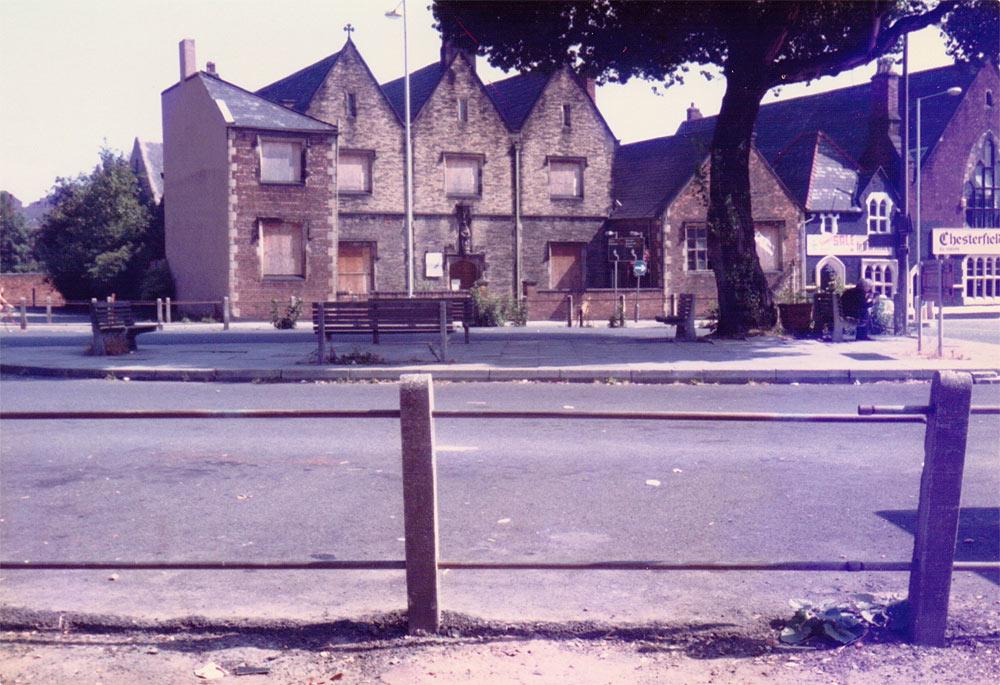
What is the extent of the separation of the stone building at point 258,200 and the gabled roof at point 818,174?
21323 millimetres

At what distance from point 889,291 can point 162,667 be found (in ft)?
162

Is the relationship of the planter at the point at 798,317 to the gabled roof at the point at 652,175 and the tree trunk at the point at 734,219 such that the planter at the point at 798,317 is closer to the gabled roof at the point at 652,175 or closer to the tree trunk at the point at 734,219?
the tree trunk at the point at 734,219

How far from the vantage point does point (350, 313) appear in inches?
691

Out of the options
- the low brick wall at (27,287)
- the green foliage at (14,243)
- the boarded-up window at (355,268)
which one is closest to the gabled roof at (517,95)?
the boarded-up window at (355,268)

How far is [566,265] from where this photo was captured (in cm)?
4406

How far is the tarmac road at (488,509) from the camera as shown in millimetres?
5301

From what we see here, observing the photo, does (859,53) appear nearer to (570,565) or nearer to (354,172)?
(570,565)

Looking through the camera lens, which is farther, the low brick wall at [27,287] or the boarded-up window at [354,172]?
the low brick wall at [27,287]

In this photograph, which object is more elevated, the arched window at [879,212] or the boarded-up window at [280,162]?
the boarded-up window at [280,162]

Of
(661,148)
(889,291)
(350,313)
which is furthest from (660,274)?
(350,313)

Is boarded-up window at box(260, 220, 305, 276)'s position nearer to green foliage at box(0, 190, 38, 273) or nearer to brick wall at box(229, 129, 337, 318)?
brick wall at box(229, 129, 337, 318)

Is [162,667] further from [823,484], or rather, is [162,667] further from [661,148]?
[661,148]

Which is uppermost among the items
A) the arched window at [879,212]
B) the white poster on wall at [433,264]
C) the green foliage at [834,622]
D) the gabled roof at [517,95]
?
the gabled roof at [517,95]

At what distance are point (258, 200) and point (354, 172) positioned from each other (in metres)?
4.64
